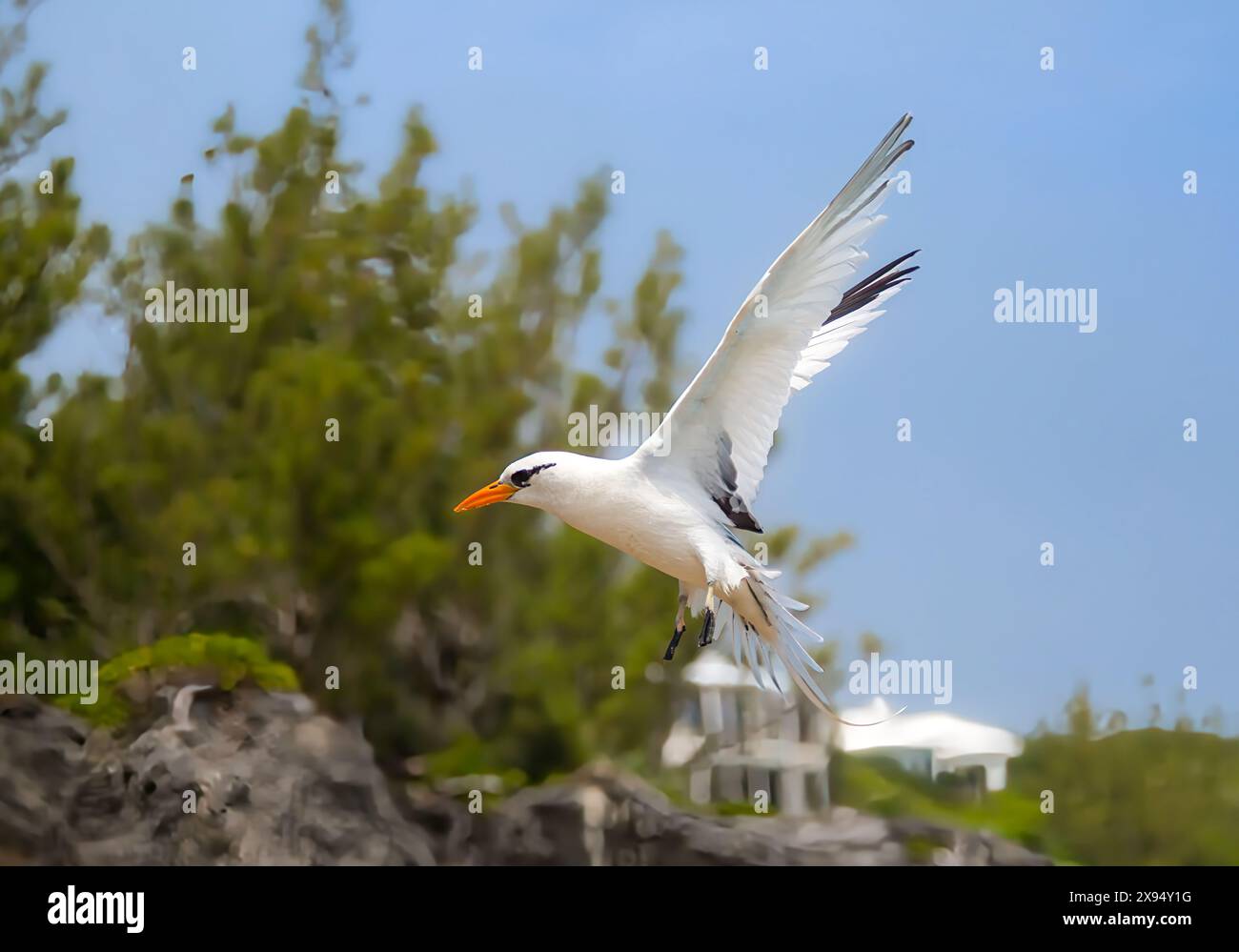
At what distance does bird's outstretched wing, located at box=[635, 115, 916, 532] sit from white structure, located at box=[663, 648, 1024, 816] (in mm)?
1605

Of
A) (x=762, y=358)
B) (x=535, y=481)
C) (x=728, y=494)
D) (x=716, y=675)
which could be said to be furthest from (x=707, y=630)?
(x=716, y=675)

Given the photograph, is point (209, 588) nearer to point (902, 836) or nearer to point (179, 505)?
point (179, 505)

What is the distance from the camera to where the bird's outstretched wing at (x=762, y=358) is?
109 inches

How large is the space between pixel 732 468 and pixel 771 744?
1.77m

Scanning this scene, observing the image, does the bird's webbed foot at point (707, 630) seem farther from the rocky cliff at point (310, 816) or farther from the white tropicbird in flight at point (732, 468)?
the rocky cliff at point (310, 816)

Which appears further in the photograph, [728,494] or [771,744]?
[771,744]

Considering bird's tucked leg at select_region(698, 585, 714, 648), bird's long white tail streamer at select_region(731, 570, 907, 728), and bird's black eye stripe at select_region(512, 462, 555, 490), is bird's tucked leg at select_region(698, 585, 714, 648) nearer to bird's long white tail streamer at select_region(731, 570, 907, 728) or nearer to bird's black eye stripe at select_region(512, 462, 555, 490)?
bird's long white tail streamer at select_region(731, 570, 907, 728)

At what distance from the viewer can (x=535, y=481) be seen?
9.64ft

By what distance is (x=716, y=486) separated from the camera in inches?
A: 122

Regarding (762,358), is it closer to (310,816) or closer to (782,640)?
(782,640)

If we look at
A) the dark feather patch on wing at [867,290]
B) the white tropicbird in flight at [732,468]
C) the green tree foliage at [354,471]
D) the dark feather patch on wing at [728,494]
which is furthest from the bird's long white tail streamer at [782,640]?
the green tree foliage at [354,471]

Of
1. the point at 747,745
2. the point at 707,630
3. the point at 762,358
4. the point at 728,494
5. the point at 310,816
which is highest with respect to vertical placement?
the point at 762,358
